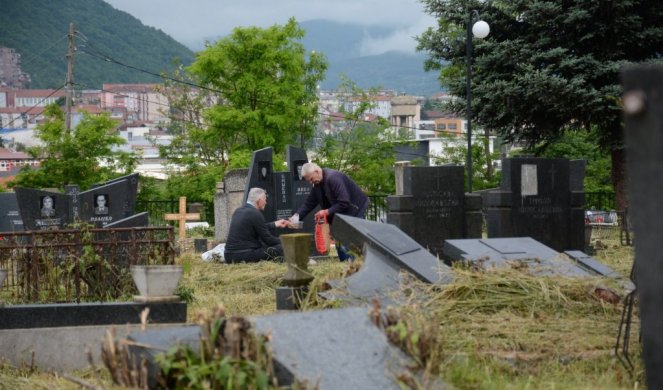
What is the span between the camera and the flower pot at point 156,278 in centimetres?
751

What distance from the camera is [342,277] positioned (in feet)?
28.1

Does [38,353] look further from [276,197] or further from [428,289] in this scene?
[276,197]

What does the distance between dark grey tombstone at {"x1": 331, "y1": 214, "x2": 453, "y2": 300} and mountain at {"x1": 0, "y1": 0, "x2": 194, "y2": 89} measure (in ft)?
536

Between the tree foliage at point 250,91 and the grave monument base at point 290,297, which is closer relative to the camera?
the grave monument base at point 290,297

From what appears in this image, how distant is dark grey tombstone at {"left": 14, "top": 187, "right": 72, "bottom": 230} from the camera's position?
19.6 meters

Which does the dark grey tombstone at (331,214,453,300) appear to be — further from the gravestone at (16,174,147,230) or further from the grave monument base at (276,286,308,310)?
the gravestone at (16,174,147,230)

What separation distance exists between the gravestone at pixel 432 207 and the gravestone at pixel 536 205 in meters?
0.52

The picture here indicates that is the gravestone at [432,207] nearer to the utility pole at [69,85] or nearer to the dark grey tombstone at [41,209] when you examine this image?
the dark grey tombstone at [41,209]

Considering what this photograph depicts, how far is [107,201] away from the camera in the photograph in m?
20.2

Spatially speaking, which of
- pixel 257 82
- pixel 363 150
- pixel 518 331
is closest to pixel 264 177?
pixel 518 331

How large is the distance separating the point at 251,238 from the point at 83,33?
6691 inches

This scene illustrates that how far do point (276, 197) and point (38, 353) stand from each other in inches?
470

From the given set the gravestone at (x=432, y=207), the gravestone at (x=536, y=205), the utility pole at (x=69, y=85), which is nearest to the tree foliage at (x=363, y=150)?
the utility pole at (x=69, y=85)

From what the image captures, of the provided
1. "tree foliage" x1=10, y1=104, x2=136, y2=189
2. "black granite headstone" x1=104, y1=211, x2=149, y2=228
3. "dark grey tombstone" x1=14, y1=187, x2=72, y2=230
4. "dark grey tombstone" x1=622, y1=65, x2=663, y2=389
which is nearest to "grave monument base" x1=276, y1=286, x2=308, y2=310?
"dark grey tombstone" x1=622, y1=65, x2=663, y2=389
